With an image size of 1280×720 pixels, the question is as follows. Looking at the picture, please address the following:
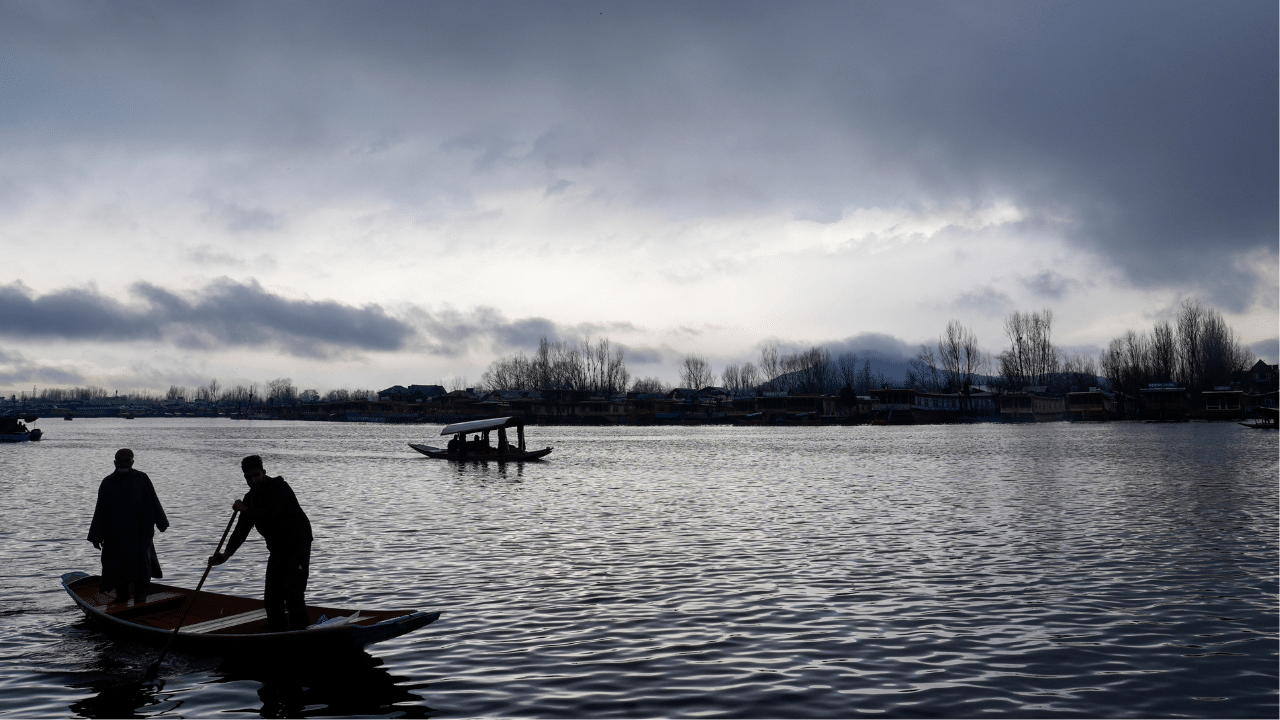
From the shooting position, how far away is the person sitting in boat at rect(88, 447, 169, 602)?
41.0 feet

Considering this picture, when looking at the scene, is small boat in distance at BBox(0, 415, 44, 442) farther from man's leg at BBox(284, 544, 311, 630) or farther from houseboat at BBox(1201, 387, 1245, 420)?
houseboat at BBox(1201, 387, 1245, 420)

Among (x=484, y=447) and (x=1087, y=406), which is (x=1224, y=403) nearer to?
(x=1087, y=406)

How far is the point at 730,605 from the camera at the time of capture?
14.4 metres

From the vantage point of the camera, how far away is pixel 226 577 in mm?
17422

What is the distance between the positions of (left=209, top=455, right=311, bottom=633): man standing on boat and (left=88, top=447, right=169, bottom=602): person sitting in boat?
7.73 feet

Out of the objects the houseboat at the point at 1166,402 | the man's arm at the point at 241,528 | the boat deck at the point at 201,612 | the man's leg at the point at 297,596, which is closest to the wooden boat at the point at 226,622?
the boat deck at the point at 201,612

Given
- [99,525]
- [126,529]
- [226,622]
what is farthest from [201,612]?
[99,525]

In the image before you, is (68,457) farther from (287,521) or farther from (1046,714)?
(1046,714)

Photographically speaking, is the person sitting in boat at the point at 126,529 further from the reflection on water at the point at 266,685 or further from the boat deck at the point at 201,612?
the reflection on water at the point at 266,685

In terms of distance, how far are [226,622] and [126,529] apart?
7.50 ft

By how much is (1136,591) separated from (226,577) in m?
17.5

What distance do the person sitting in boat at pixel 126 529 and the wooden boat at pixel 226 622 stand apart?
34 centimetres

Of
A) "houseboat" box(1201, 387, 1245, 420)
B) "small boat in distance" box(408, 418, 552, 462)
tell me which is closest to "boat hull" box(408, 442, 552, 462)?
"small boat in distance" box(408, 418, 552, 462)

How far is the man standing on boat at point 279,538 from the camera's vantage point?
10617 millimetres
